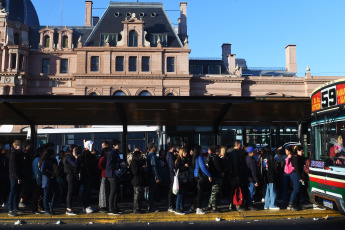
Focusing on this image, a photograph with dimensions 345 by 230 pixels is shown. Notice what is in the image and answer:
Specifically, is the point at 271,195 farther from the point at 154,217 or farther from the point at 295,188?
the point at 154,217

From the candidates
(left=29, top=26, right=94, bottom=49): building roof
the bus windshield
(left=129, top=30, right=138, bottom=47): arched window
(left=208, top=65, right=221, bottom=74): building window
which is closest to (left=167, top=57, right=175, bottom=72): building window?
(left=129, top=30, right=138, bottom=47): arched window

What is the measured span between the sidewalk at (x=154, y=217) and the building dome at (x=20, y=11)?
48.6 m

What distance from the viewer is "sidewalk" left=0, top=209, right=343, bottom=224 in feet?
30.0

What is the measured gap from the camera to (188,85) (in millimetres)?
42781

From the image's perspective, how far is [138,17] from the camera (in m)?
47.4

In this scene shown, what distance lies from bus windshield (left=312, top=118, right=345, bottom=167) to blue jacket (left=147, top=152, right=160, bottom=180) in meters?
4.19

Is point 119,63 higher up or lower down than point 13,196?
higher up

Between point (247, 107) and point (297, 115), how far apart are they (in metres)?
3.22

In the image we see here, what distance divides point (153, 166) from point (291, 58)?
51.4 m

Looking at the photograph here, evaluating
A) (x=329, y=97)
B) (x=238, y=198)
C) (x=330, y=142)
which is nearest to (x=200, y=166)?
(x=238, y=198)

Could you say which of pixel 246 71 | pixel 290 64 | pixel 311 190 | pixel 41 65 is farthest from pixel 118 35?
pixel 311 190

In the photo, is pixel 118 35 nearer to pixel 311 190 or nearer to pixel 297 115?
pixel 297 115

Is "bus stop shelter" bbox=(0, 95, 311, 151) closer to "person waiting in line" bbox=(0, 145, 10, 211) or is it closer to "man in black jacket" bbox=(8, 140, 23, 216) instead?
"person waiting in line" bbox=(0, 145, 10, 211)

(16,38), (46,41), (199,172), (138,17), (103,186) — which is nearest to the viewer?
(199,172)
